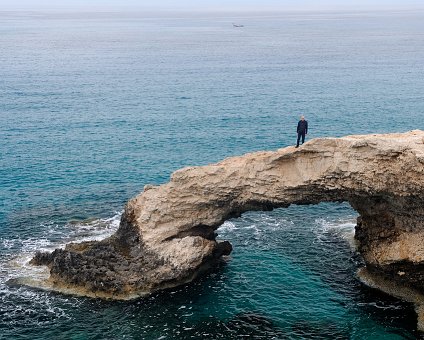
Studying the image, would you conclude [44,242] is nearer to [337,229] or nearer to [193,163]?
[337,229]

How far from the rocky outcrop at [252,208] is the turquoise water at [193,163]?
6.67 feet

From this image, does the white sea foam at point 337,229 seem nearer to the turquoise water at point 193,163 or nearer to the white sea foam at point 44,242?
the turquoise water at point 193,163

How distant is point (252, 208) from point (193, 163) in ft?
104

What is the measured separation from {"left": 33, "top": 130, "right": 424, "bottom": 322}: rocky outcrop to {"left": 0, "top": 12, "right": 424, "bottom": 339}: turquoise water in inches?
80.0

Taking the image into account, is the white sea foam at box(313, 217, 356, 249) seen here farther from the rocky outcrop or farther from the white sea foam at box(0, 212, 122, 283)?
the white sea foam at box(0, 212, 122, 283)

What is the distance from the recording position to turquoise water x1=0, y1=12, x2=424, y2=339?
4297cm

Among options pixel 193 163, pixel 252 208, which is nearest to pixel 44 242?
pixel 252 208

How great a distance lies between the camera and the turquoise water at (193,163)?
141 ft

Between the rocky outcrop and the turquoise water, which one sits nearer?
the rocky outcrop

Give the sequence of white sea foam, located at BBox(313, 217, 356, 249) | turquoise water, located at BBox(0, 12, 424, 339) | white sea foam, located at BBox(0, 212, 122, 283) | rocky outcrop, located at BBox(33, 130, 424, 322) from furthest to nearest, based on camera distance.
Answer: white sea foam, located at BBox(313, 217, 356, 249)
white sea foam, located at BBox(0, 212, 122, 283)
turquoise water, located at BBox(0, 12, 424, 339)
rocky outcrop, located at BBox(33, 130, 424, 322)

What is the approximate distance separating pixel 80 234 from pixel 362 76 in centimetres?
9867

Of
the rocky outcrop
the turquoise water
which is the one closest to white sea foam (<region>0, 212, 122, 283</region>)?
the turquoise water

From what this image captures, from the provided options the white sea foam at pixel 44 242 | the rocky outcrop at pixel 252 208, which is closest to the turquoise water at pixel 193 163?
the white sea foam at pixel 44 242

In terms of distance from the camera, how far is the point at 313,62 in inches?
6432
